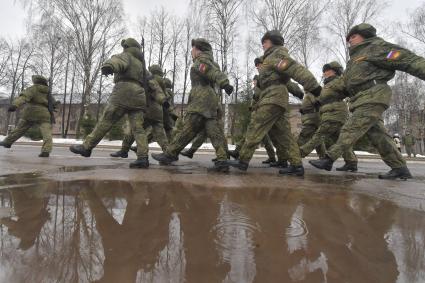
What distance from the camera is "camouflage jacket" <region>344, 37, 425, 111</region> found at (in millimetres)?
3639

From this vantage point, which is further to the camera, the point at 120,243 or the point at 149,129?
the point at 149,129

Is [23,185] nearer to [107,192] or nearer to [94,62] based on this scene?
[107,192]

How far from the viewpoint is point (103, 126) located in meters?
4.76

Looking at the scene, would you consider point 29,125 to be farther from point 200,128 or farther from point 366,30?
point 366,30

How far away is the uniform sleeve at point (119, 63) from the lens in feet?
14.2

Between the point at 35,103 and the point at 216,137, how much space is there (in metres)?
4.01

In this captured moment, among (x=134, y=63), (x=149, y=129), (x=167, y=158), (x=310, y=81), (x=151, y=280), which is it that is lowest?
(x=151, y=280)

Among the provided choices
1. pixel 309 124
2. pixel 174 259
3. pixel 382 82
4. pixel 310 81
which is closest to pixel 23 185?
pixel 174 259

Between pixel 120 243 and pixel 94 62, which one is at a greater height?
pixel 94 62

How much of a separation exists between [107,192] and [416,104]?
48.2 m

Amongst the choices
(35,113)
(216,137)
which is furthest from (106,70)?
(35,113)

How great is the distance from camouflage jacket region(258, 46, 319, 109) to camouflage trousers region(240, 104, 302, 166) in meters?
0.10

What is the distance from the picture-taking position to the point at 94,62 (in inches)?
1115

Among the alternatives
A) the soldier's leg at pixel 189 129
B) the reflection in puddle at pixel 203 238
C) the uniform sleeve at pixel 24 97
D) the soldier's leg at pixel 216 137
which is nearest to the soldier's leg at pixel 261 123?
the soldier's leg at pixel 216 137
